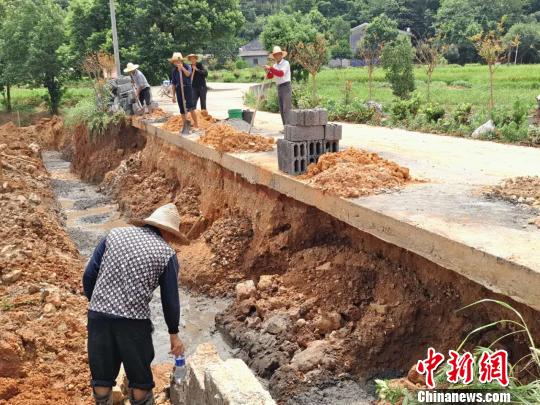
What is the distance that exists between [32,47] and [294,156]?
69.1 ft

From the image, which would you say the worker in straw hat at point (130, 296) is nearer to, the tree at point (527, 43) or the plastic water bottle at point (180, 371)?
the plastic water bottle at point (180, 371)

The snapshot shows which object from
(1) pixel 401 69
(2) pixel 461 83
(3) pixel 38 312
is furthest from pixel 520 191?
(2) pixel 461 83

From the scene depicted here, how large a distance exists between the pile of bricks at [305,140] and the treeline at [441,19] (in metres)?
25.7

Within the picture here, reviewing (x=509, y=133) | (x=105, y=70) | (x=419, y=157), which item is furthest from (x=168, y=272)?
(x=105, y=70)

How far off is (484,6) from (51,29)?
49059 mm

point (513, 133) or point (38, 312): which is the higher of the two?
point (513, 133)

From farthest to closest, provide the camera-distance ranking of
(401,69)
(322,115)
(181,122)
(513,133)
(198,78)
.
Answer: (401,69) < (181,122) < (198,78) < (513,133) < (322,115)

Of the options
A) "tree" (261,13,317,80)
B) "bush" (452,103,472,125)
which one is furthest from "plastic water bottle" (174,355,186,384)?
"tree" (261,13,317,80)

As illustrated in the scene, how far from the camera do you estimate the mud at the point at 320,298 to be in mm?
5562

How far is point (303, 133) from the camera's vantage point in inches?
297

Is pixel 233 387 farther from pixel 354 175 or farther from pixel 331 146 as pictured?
pixel 331 146

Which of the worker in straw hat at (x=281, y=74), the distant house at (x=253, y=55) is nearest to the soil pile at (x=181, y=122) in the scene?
the worker in straw hat at (x=281, y=74)

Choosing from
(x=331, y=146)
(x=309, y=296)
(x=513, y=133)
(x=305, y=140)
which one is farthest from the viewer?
(x=513, y=133)

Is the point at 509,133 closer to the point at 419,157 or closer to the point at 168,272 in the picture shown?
the point at 419,157
